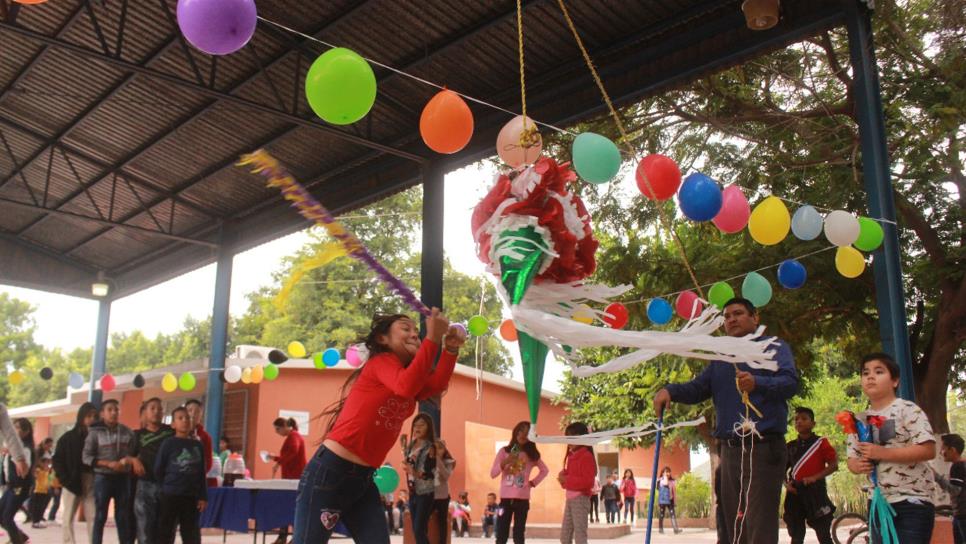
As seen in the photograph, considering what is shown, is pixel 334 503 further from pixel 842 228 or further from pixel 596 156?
pixel 842 228

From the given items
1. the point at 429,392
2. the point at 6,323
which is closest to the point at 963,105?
the point at 429,392

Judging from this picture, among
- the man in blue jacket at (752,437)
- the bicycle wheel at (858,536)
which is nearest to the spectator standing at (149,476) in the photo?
the man in blue jacket at (752,437)

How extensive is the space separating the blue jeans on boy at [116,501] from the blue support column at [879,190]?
19.6 ft

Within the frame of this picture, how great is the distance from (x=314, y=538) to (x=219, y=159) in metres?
9.98

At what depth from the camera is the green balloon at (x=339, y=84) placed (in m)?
4.97

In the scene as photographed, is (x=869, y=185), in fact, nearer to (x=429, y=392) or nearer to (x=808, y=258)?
(x=808, y=258)

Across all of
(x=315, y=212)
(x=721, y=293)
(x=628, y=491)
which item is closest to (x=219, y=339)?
(x=721, y=293)

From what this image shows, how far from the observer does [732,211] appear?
21.8 feet

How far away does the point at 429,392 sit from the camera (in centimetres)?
331

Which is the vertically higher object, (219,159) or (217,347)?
(219,159)

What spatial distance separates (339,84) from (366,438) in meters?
2.50

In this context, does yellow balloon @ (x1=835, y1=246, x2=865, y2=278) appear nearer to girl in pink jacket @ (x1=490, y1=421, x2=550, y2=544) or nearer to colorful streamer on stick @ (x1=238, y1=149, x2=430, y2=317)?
girl in pink jacket @ (x1=490, y1=421, x2=550, y2=544)

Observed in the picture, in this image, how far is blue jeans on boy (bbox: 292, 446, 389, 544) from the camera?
10.1ft

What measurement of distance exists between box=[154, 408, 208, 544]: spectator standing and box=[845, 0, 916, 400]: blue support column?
4.94 m
